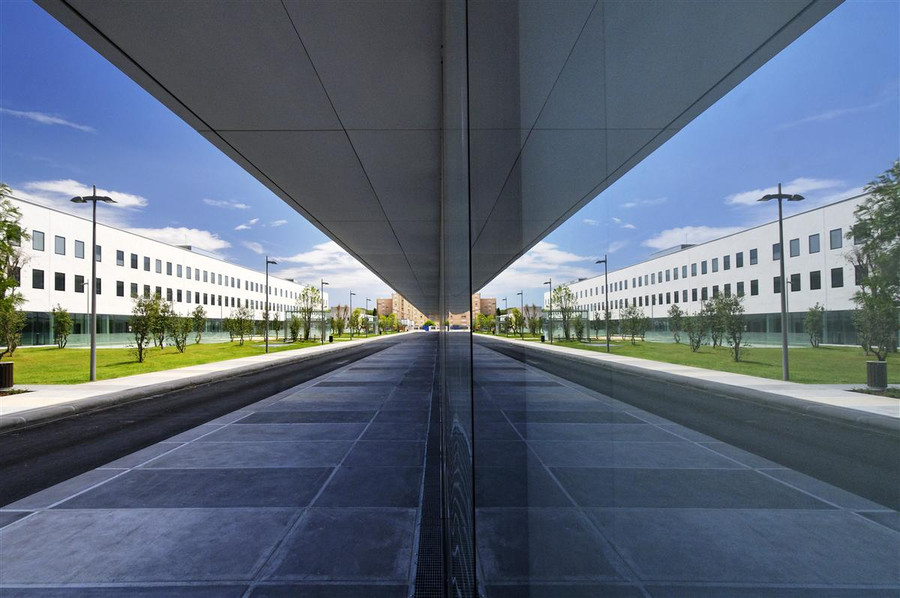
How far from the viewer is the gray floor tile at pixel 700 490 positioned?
1.68ft

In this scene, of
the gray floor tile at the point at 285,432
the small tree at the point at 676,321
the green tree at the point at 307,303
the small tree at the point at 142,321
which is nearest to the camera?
the small tree at the point at 676,321

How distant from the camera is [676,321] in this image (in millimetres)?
923

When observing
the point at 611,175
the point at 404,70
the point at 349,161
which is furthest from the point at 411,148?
the point at 611,175

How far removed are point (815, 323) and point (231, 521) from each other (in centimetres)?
496

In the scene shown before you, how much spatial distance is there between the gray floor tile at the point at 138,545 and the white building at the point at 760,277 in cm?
372

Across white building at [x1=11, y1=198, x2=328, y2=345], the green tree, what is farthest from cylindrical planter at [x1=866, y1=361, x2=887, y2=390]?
the green tree

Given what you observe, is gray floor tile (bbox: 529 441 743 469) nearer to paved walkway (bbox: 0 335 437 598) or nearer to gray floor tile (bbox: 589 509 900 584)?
gray floor tile (bbox: 589 509 900 584)

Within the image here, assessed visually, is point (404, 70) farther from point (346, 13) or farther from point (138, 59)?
point (138, 59)

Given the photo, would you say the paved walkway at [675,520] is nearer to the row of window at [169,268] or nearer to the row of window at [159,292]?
the row of window at [159,292]

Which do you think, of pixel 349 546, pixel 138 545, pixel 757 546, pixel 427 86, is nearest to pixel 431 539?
pixel 349 546

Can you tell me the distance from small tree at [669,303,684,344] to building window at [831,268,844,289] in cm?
24

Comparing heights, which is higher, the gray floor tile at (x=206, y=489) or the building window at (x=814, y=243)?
the building window at (x=814, y=243)

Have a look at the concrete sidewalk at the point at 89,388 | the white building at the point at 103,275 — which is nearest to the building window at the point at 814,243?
the concrete sidewalk at the point at 89,388

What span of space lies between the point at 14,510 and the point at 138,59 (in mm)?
4864
